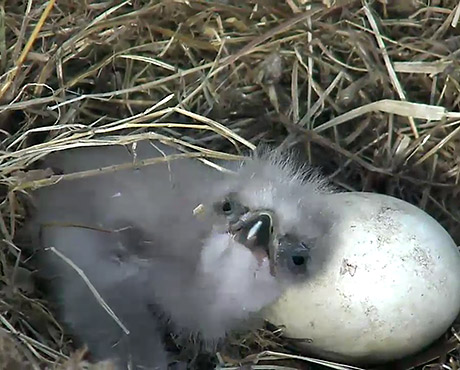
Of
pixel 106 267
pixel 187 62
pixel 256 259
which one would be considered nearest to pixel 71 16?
pixel 187 62

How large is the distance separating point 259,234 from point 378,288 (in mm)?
288

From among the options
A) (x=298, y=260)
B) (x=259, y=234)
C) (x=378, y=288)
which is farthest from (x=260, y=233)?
(x=378, y=288)

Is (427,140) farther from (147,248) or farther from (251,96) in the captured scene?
(147,248)

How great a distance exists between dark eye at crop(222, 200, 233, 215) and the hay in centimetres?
13

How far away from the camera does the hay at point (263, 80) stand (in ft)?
6.64

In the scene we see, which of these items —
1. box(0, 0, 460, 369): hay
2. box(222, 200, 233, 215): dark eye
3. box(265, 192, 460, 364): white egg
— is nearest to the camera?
box(265, 192, 460, 364): white egg

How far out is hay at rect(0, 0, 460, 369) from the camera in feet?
6.64

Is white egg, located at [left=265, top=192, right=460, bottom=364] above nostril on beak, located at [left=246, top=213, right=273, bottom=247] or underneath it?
underneath

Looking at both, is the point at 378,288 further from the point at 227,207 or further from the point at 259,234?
the point at 227,207

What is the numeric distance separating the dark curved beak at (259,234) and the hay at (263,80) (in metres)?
0.23

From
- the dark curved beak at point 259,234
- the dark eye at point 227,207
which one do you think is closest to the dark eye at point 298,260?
the dark curved beak at point 259,234

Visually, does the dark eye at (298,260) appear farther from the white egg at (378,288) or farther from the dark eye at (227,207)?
the dark eye at (227,207)

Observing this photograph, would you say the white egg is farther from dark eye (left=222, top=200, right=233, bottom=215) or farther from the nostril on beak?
dark eye (left=222, top=200, right=233, bottom=215)

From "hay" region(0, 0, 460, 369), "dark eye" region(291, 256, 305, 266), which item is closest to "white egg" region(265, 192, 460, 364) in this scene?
"dark eye" region(291, 256, 305, 266)
